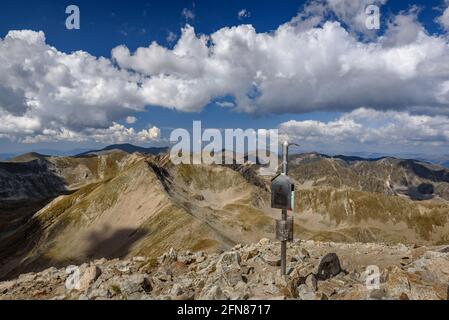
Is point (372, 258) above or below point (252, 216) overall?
above

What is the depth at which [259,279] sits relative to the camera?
65.1 feet

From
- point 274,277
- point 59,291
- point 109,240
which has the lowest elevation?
point 109,240

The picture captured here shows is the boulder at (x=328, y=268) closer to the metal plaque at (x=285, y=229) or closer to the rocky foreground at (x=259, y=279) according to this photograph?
the rocky foreground at (x=259, y=279)

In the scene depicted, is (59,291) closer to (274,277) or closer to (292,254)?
(274,277)

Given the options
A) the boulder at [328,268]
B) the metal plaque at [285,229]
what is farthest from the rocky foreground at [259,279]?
the metal plaque at [285,229]

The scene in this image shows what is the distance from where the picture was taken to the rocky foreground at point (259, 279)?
17.1 m

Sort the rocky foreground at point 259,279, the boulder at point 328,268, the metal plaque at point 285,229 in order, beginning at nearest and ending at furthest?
the rocky foreground at point 259,279
the metal plaque at point 285,229
the boulder at point 328,268

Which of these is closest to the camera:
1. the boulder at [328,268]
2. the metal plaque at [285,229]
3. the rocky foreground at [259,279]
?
the rocky foreground at [259,279]

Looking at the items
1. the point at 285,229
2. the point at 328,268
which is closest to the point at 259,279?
the point at 285,229

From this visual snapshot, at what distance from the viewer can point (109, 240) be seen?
378ft

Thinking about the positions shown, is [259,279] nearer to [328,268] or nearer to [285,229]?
[285,229]

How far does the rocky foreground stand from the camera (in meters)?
17.1

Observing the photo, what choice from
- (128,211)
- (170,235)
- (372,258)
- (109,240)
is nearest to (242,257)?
(372,258)
